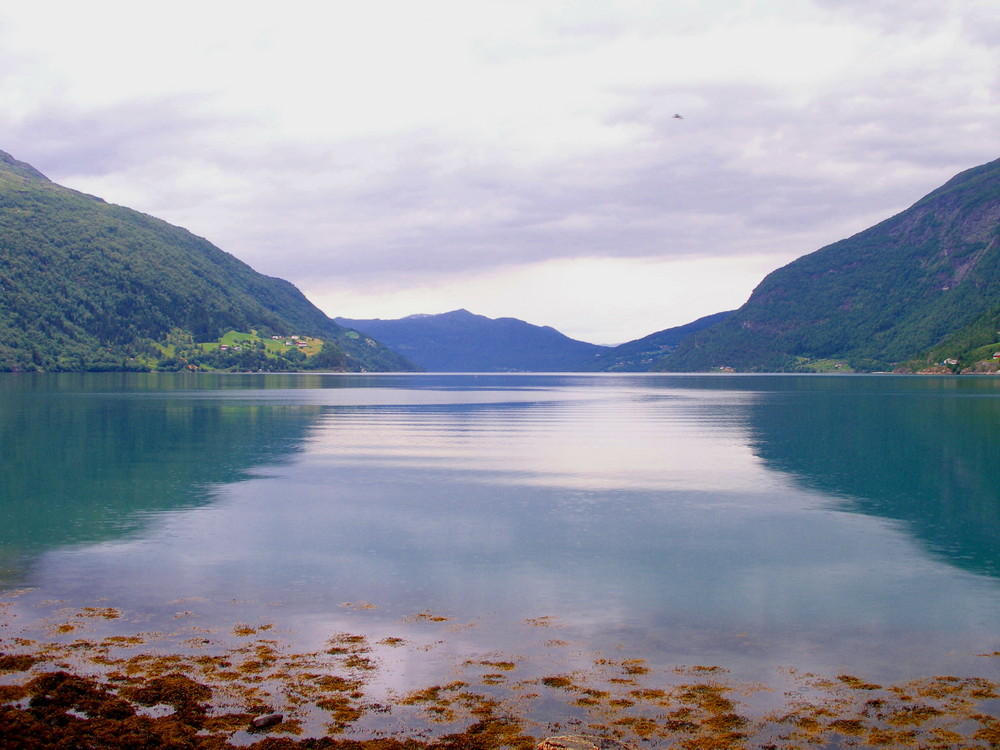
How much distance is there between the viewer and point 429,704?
13977mm

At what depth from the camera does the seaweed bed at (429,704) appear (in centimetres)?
1263

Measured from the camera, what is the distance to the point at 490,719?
43.9 feet

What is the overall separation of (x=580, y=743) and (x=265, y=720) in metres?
5.12

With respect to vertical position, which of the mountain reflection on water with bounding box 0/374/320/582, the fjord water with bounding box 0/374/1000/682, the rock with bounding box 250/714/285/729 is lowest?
the fjord water with bounding box 0/374/1000/682

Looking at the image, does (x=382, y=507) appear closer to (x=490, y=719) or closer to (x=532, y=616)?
(x=532, y=616)

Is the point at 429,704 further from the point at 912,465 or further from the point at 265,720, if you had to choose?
the point at 912,465

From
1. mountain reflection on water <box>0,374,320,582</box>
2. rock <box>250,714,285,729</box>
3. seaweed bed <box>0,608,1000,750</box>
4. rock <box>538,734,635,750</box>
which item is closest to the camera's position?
rock <box>538,734,635,750</box>

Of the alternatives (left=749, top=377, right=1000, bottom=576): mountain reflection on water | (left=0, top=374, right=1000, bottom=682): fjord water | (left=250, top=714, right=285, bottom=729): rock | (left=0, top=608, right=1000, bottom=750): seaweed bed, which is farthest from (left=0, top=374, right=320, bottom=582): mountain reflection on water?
(left=749, top=377, right=1000, bottom=576): mountain reflection on water

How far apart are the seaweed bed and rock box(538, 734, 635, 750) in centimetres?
47

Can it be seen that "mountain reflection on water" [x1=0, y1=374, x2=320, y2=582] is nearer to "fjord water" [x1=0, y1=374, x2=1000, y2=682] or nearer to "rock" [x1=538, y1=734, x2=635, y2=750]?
"fjord water" [x1=0, y1=374, x2=1000, y2=682]

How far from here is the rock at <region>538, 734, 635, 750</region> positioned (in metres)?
11.5

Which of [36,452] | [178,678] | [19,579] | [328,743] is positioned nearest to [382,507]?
[19,579]

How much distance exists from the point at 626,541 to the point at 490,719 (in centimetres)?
1528

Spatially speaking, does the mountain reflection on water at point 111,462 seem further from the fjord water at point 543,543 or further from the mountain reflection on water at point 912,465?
the mountain reflection on water at point 912,465
